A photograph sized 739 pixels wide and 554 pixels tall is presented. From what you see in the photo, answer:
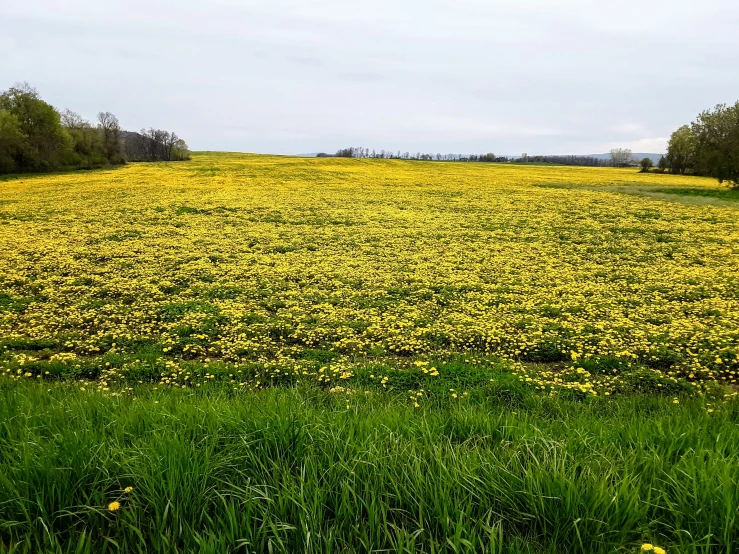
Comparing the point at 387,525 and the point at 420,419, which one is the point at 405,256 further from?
the point at 387,525

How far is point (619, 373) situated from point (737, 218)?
23.3 metres

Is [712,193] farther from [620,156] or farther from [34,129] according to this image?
[620,156]

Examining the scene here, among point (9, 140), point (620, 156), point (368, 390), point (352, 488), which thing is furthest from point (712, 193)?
point (620, 156)

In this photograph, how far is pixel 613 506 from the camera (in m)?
2.53

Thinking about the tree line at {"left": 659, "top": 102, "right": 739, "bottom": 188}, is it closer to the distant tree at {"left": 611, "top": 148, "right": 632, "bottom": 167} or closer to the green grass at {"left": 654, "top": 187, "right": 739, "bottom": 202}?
the green grass at {"left": 654, "top": 187, "right": 739, "bottom": 202}

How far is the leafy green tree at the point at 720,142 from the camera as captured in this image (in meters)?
36.7

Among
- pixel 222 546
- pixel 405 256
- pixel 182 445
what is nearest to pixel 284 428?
pixel 182 445

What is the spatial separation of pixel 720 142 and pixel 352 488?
49.9 metres

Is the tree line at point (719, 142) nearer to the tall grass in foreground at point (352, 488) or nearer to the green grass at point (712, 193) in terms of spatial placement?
the green grass at point (712, 193)

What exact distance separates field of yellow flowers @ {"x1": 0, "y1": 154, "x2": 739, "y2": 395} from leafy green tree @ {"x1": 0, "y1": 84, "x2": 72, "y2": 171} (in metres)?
36.4

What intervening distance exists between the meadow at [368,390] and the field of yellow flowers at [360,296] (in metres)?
0.09

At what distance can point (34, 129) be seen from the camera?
51.5 meters

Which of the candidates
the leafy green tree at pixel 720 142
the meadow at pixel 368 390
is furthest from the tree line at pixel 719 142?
the meadow at pixel 368 390

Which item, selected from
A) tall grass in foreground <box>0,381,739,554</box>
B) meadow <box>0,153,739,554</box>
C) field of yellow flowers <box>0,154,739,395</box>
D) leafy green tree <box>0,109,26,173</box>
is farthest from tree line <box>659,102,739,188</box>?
leafy green tree <box>0,109,26,173</box>
